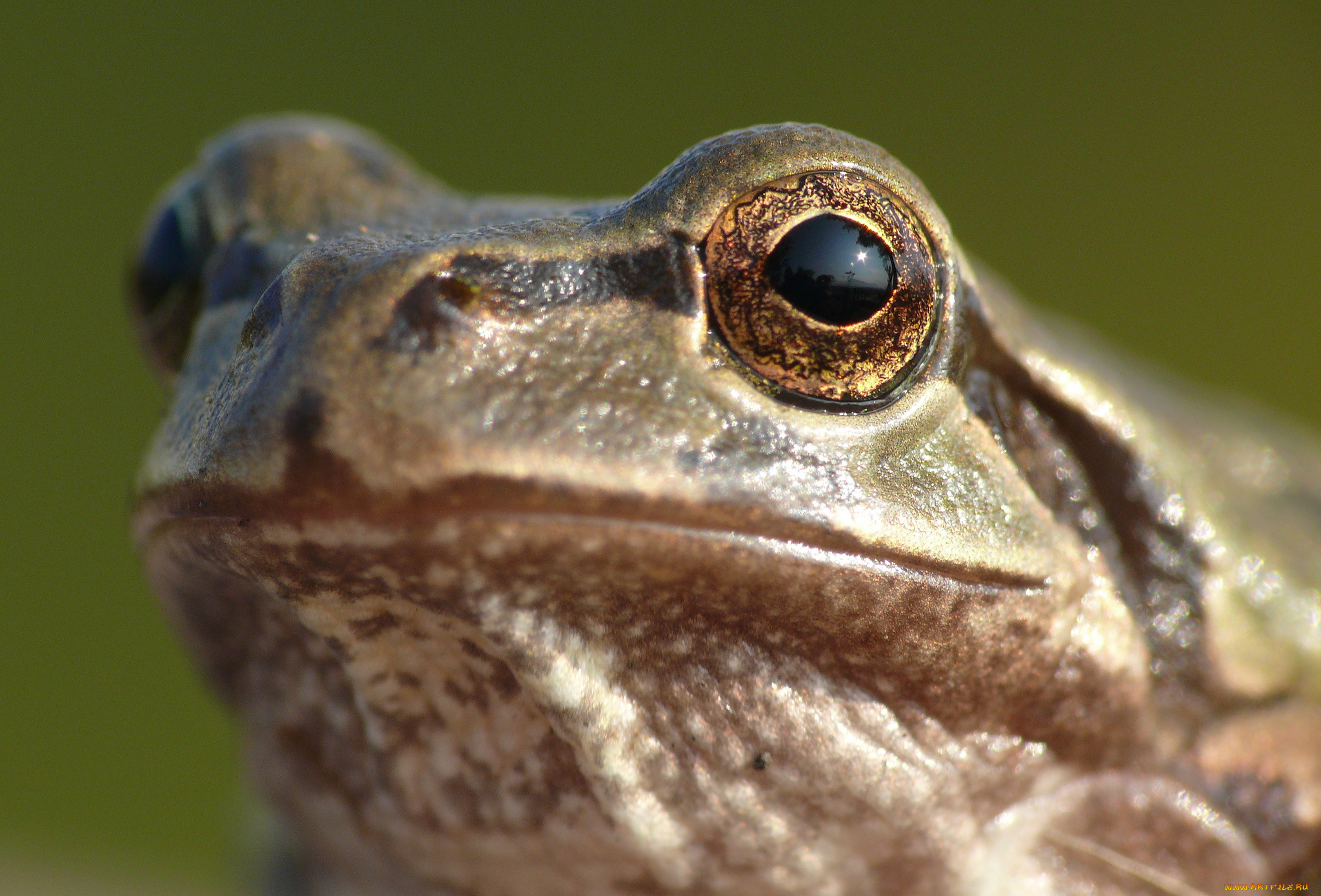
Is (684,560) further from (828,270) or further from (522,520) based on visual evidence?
(828,270)

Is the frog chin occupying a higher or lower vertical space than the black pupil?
lower

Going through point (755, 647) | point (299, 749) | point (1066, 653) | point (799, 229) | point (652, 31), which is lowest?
point (299, 749)

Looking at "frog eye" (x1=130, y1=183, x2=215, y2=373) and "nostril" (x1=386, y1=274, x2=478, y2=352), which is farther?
"frog eye" (x1=130, y1=183, x2=215, y2=373)

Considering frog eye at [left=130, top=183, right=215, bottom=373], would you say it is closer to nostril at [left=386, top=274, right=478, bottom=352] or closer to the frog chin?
the frog chin

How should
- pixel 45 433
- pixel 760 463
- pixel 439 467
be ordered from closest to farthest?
pixel 439 467, pixel 760 463, pixel 45 433

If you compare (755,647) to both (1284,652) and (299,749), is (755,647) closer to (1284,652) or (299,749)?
(299,749)

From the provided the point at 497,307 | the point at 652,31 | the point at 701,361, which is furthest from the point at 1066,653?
the point at 652,31

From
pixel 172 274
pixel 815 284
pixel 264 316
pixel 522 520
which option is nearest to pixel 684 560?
pixel 522 520

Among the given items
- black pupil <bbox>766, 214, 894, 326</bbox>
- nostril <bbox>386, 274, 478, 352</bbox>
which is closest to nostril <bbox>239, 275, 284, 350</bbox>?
nostril <bbox>386, 274, 478, 352</bbox>
